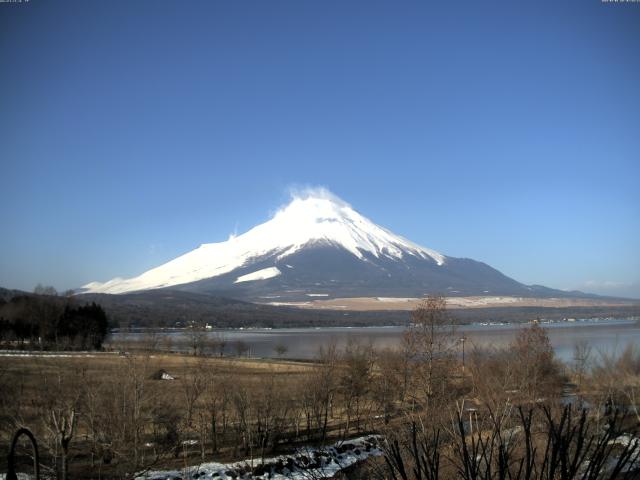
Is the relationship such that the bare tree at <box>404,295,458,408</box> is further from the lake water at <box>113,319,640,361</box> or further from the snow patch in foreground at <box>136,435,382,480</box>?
the snow patch in foreground at <box>136,435,382,480</box>

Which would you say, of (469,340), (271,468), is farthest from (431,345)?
(271,468)

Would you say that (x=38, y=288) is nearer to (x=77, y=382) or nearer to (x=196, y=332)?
(x=196, y=332)

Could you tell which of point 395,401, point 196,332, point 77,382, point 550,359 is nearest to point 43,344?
point 196,332

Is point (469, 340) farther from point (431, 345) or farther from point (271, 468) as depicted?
point (271, 468)

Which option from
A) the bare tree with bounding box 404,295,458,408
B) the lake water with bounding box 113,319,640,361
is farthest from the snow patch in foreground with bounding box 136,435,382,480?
the lake water with bounding box 113,319,640,361

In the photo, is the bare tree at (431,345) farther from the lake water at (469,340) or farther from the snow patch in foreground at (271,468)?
the snow patch in foreground at (271,468)

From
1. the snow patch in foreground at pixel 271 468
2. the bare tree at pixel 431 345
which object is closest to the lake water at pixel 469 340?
the bare tree at pixel 431 345

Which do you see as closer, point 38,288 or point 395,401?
point 395,401

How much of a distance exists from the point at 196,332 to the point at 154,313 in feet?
359

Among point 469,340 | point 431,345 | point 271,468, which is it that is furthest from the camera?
point 469,340

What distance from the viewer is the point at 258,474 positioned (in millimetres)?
20609

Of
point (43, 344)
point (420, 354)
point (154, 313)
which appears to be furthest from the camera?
point (154, 313)

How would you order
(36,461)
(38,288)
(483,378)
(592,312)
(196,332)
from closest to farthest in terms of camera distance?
(36,461) → (483,378) → (196,332) → (38,288) → (592,312)

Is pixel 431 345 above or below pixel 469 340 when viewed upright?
above
